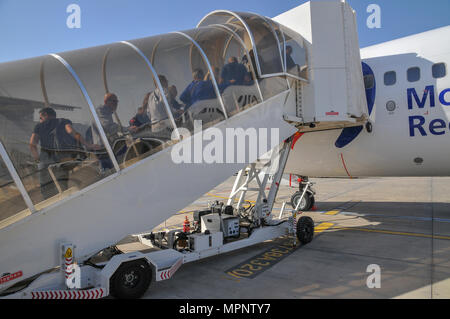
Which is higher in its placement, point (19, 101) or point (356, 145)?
point (19, 101)

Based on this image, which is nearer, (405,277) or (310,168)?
(405,277)

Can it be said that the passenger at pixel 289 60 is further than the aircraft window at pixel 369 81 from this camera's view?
No

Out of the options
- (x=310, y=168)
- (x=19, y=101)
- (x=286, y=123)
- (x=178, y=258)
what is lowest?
(x=178, y=258)

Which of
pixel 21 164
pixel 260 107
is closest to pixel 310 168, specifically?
pixel 260 107

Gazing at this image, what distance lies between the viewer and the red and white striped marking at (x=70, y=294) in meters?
4.96

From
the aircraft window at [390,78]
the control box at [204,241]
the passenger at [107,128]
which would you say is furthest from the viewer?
the aircraft window at [390,78]

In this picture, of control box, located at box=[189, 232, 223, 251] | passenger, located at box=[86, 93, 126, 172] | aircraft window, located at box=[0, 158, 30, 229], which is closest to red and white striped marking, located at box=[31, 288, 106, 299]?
aircraft window, located at box=[0, 158, 30, 229]

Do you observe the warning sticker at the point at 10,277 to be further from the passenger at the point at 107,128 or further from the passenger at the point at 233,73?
the passenger at the point at 233,73

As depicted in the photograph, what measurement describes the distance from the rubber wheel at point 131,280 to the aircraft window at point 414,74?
32.2 feet

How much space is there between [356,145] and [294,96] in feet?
11.6

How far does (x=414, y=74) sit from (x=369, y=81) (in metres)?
A: 1.34

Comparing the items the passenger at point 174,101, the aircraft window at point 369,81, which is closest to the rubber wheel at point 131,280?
the passenger at point 174,101

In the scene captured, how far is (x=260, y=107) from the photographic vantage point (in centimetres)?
778
